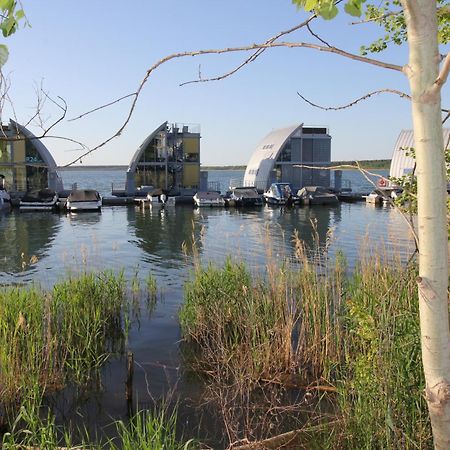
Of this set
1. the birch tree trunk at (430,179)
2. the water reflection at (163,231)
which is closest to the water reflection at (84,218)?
the water reflection at (163,231)

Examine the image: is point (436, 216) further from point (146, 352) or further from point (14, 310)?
point (146, 352)

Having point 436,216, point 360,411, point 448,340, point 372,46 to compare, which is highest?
point 372,46

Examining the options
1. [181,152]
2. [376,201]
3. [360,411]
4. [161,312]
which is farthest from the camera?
[181,152]

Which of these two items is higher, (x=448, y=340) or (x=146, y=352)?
(x=448, y=340)

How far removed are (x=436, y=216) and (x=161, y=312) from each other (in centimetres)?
881

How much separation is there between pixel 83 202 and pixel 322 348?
32945 millimetres

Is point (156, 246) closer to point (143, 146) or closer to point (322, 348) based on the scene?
point (322, 348)

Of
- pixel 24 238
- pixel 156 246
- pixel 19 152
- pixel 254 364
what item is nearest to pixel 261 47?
pixel 254 364

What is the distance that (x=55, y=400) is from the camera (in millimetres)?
5957

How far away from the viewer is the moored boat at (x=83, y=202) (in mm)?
36688

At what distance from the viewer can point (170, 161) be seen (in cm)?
4956

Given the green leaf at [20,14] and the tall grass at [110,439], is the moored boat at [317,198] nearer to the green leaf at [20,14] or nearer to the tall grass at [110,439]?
the tall grass at [110,439]

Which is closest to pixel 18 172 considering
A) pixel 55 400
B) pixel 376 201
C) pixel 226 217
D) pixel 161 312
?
pixel 226 217

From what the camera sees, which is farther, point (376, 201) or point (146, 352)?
point (376, 201)
